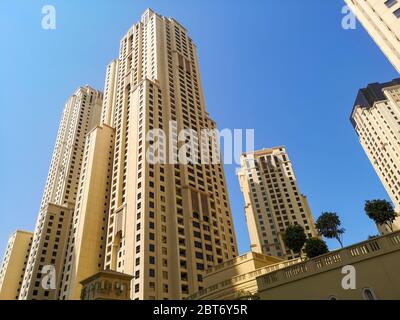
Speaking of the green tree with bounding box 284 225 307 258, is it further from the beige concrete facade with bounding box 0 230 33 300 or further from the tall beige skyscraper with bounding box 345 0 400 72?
the beige concrete facade with bounding box 0 230 33 300

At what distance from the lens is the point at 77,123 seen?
133 m

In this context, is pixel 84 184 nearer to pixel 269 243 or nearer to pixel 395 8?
pixel 269 243

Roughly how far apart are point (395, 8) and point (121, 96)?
78.8m

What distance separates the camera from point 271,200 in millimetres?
117625

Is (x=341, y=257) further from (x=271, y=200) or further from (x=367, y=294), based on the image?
(x=271, y=200)

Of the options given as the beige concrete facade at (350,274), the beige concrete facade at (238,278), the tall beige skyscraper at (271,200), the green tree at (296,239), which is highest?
the tall beige skyscraper at (271,200)

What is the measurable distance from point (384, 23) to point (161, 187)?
48.6 m

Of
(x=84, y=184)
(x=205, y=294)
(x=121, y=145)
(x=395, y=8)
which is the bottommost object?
(x=205, y=294)

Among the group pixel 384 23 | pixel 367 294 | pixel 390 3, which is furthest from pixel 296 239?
pixel 390 3

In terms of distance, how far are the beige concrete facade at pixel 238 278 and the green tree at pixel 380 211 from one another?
41.6 feet

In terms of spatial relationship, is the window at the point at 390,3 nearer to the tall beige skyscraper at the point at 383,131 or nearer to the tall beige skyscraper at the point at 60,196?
the tall beige skyscraper at the point at 383,131

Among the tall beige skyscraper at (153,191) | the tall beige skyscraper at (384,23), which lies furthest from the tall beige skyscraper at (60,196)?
the tall beige skyscraper at (384,23)

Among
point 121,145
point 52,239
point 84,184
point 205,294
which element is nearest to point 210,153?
point 121,145

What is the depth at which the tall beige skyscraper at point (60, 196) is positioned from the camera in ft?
280
